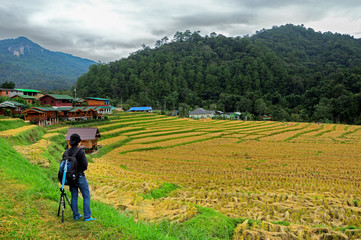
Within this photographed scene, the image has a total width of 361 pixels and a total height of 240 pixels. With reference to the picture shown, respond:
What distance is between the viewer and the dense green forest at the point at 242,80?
245ft

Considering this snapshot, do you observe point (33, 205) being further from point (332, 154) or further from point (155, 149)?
point (332, 154)

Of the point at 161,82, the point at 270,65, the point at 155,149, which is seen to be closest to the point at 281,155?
the point at 155,149

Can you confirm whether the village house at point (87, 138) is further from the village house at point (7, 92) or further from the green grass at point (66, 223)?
the village house at point (7, 92)

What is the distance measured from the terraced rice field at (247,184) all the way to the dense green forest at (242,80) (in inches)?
2139

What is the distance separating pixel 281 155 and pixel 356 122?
5570cm

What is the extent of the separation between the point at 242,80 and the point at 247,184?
351ft

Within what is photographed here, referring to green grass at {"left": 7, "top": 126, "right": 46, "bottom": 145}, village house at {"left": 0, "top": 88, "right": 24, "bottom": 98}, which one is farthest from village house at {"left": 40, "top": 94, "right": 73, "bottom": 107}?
green grass at {"left": 7, "top": 126, "right": 46, "bottom": 145}

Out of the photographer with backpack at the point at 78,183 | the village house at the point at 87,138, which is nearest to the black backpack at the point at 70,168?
the photographer with backpack at the point at 78,183

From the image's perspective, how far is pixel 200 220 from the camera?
593 centimetres

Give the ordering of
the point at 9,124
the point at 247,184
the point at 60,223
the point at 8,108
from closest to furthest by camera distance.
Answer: the point at 60,223, the point at 247,184, the point at 9,124, the point at 8,108

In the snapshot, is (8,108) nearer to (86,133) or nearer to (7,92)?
(86,133)

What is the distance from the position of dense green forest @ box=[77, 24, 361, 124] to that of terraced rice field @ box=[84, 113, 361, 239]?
54.3 metres

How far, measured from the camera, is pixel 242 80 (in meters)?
112

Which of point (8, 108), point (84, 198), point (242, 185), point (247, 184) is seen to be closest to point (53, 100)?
point (8, 108)
